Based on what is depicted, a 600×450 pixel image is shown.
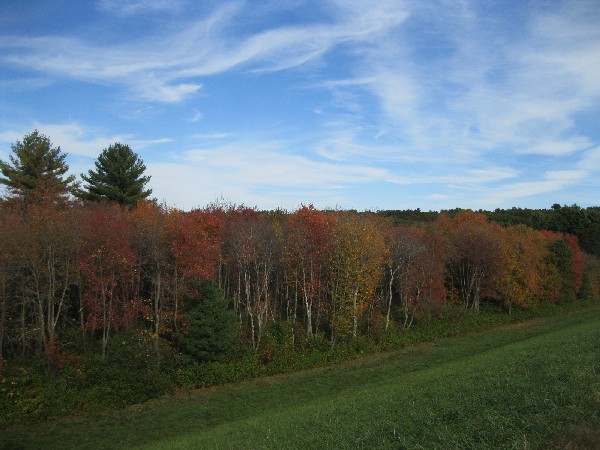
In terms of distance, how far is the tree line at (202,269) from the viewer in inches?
1083

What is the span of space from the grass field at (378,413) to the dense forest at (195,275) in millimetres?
3371

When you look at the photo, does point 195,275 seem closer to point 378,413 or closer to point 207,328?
point 207,328

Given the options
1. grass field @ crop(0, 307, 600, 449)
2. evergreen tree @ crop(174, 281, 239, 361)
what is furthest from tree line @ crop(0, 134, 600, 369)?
grass field @ crop(0, 307, 600, 449)

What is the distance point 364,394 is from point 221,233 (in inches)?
730

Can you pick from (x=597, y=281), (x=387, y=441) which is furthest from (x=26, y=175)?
(x=597, y=281)

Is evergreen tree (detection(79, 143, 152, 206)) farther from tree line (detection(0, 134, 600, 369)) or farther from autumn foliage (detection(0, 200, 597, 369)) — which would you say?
autumn foliage (detection(0, 200, 597, 369))

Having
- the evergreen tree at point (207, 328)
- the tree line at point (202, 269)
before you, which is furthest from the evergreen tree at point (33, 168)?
the evergreen tree at point (207, 328)

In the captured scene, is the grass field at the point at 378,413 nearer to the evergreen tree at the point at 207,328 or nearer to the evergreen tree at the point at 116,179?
the evergreen tree at the point at 207,328

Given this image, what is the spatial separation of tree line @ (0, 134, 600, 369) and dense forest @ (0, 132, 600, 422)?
12cm

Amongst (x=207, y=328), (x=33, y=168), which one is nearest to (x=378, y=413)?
(x=207, y=328)

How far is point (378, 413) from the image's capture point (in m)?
15.5

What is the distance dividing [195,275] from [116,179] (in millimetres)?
24264

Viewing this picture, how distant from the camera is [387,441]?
11773 mm

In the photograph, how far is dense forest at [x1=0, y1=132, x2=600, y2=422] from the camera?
26766 millimetres
